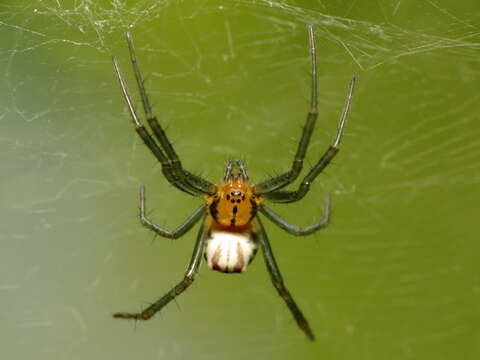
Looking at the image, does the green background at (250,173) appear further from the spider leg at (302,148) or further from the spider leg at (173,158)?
the spider leg at (173,158)

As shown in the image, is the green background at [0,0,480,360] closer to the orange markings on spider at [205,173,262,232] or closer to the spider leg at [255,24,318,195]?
the spider leg at [255,24,318,195]

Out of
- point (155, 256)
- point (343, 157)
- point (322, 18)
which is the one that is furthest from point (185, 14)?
point (155, 256)

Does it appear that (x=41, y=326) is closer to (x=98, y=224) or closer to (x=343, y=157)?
(x=98, y=224)

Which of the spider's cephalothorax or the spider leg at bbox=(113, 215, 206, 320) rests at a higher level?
the spider's cephalothorax

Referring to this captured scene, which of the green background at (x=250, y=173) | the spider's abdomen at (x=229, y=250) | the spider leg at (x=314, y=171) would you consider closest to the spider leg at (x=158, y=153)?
the spider's abdomen at (x=229, y=250)

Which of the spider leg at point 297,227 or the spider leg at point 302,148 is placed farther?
the spider leg at point 297,227

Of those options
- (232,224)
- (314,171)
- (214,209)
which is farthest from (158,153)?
(314,171)

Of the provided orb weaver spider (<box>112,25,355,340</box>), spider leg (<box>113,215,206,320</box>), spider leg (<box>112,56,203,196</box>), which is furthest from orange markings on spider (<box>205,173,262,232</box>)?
spider leg (<box>113,215,206,320</box>)

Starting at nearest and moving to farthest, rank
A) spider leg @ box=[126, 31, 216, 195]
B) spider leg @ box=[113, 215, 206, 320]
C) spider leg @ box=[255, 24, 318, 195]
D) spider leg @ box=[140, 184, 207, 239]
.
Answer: spider leg @ box=[255, 24, 318, 195]
spider leg @ box=[126, 31, 216, 195]
spider leg @ box=[140, 184, 207, 239]
spider leg @ box=[113, 215, 206, 320]
